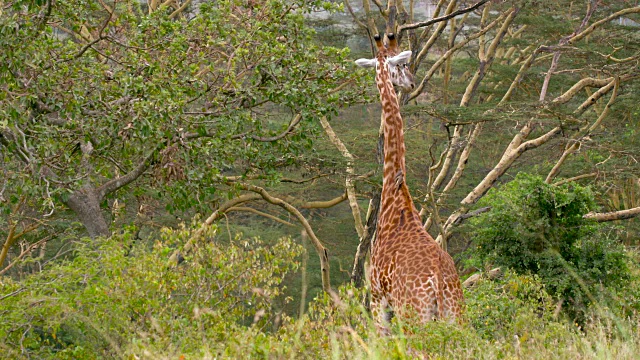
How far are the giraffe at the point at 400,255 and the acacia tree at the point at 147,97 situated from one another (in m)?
1.65

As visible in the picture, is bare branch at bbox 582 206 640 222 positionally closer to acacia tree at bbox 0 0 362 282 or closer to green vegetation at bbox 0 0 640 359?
green vegetation at bbox 0 0 640 359

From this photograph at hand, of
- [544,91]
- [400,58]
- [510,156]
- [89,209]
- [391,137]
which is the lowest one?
[510,156]

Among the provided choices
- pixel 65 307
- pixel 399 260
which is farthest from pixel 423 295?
pixel 65 307

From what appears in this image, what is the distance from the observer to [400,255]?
234 inches

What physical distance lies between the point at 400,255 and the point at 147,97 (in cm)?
303

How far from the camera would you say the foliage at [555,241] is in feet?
27.9

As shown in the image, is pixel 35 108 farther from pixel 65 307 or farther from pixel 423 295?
pixel 423 295

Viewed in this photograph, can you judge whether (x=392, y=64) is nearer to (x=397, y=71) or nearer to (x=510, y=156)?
(x=397, y=71)

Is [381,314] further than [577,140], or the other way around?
[577,140]

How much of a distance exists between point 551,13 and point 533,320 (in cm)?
997

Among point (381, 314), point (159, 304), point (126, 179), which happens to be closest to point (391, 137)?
point (381, 314)

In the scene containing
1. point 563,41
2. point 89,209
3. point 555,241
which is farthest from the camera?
point 563,41

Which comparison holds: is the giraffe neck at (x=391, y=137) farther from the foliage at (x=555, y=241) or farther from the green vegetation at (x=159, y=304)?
the foliage at (x=555, y=241)

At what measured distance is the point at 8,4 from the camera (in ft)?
24.7
